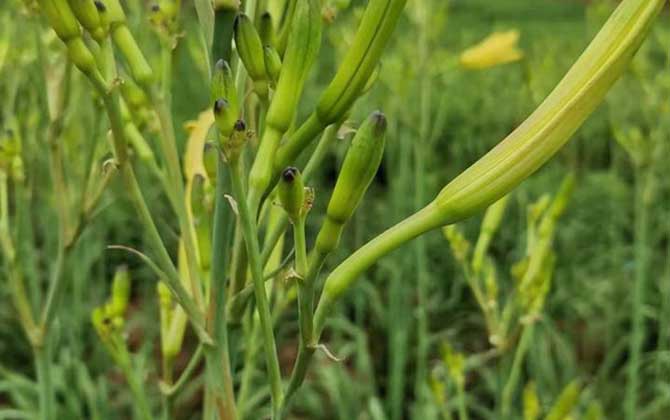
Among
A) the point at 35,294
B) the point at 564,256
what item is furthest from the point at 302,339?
the point at 564,256

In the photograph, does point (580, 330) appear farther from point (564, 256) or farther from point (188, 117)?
point (188, 117)

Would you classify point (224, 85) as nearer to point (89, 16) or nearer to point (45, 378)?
point (89, 16)

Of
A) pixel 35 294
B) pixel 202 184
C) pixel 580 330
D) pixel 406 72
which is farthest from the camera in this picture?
pixel 580 330

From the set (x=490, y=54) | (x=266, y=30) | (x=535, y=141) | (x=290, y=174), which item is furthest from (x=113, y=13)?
(x=490, y=54)

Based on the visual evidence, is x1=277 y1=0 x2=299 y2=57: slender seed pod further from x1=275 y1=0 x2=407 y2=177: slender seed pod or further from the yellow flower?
the yellow flower

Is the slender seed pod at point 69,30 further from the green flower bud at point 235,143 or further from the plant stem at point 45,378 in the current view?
the plant stem at point 45,378

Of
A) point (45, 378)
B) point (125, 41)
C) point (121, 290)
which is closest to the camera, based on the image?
point (125, 41)
